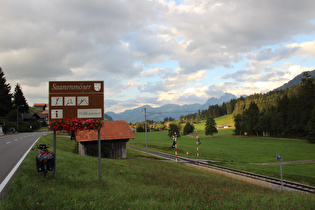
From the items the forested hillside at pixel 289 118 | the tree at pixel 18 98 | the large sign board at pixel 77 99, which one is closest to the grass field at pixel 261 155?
the forested hillside at pixel 289 118

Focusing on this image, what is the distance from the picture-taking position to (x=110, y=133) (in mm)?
30969

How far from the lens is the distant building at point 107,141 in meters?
29.4

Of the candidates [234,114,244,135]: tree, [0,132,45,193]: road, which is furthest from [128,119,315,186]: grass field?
[234,114,244,135]: tree

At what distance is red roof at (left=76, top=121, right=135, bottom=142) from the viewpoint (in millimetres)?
29062

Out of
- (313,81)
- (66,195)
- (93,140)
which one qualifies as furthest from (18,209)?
(313,81)

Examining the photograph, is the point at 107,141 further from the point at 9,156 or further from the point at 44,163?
the point at 44,163

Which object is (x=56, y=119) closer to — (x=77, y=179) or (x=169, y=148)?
(x=77, y=179)

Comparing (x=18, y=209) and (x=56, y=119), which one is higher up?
(x=56, y=119)

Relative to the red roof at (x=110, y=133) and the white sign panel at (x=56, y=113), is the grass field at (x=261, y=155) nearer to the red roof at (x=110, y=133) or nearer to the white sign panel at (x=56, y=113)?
the red roof at (x=110, y=133)

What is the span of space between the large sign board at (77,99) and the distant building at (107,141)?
1754 centimetres

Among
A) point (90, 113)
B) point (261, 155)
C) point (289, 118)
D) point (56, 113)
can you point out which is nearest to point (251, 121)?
point (289, 118)

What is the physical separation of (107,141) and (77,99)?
19404 mm

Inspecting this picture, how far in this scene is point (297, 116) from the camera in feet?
289

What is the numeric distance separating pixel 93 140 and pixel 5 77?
76700 millimetres
